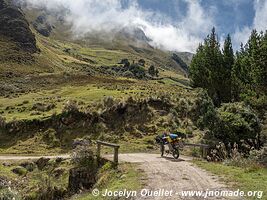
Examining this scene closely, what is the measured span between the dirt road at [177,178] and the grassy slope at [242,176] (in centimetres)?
54

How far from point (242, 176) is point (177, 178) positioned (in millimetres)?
2966

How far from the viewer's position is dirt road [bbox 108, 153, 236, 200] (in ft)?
51.8

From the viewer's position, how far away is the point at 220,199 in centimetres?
1401

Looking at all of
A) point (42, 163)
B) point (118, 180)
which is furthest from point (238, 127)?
point (42, 163)

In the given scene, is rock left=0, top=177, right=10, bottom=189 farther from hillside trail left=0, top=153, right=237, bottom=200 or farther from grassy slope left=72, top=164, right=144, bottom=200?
hillside trail left=0, top=153, right=237, bottom=200

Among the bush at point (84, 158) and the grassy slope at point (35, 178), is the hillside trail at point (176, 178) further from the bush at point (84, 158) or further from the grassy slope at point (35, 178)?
the grassy slope at point (35, 178)

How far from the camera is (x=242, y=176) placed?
58.7ft

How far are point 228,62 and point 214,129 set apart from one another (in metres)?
22.5

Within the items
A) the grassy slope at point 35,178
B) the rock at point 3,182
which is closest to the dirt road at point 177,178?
the grassy slope at point 35,178

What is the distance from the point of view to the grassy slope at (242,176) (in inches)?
613

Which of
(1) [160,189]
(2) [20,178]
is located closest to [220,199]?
(1) [160,189]

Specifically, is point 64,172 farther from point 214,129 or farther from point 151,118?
point 151,118

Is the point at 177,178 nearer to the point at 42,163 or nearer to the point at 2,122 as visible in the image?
the point at 42,163

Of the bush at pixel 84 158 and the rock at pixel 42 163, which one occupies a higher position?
the bush at pixel 84 158
